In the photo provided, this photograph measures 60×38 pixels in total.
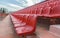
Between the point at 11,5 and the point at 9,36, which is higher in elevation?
the point at 11,5

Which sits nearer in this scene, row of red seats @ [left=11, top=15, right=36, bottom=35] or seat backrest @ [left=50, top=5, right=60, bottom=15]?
row of red seats @ [left=11, top=15, right=36, bottom=35]

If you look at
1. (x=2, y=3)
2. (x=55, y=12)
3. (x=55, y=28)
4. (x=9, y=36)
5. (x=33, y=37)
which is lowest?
(x=9, y=36)

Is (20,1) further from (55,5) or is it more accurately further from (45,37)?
(45,37)

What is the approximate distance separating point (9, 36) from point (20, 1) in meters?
3.51

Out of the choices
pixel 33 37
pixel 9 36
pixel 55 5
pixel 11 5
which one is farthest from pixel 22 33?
pixel 11 5

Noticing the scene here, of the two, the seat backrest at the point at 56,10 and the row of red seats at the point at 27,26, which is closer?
the row of red seats at the point at 27,26

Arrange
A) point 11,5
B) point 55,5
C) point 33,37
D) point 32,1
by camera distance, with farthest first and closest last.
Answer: point 11,5
point 32,1
point 55,5
point 33,37

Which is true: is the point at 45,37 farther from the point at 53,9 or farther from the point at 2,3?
the point at 2,3

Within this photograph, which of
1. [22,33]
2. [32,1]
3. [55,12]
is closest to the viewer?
[22,33]

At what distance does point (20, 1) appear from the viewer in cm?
560

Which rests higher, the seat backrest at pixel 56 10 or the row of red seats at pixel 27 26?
the seat backrest at pixel 56 10

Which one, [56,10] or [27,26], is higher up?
[56,10]

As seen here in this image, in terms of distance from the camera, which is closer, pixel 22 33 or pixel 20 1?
pixel 22 33

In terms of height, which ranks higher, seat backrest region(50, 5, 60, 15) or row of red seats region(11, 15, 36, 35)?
seat backrest region(50, 5, 60, 15)
